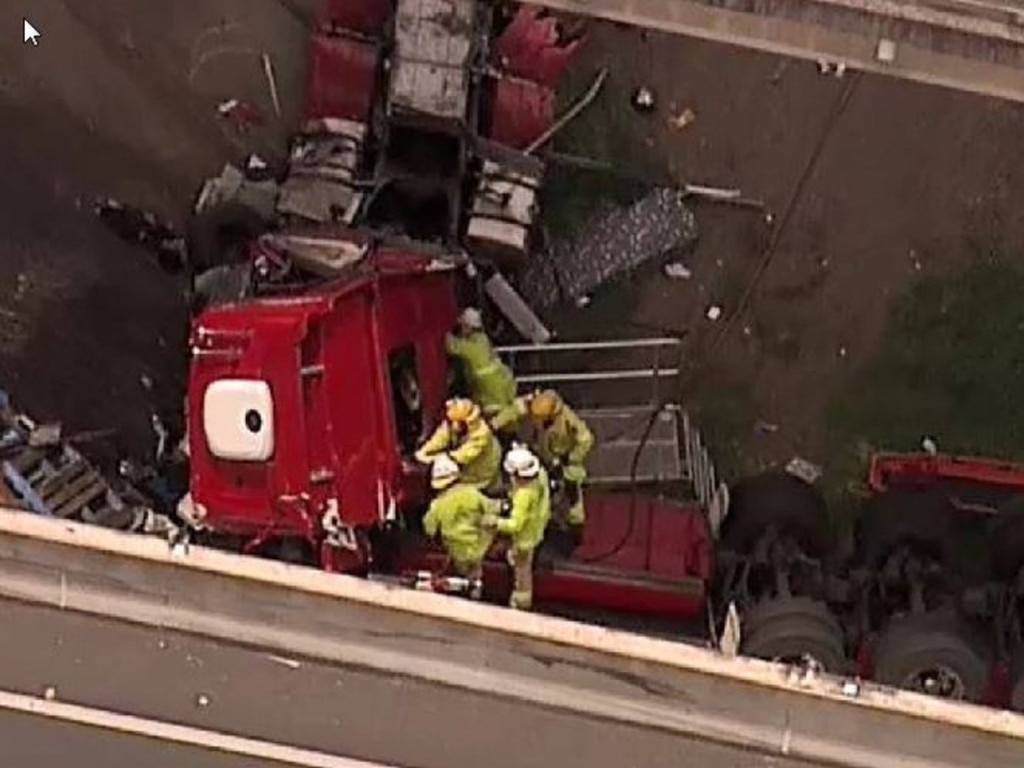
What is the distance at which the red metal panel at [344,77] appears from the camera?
12.3 metres

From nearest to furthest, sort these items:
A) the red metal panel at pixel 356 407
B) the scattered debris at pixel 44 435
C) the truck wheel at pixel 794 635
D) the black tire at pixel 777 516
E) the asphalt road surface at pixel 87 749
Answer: the asphalt road surface at pixel 87 749 < the red metal panel at pixel 356 407 < the truck wheel at pixel 794 635 < the black tire at pixel 777 516 < the scattered debris at pixel 44 435

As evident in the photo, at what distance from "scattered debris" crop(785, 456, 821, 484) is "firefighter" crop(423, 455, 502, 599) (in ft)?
8.10

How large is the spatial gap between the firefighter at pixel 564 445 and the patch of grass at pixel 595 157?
5.47ft

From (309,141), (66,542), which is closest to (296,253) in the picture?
(309,141)

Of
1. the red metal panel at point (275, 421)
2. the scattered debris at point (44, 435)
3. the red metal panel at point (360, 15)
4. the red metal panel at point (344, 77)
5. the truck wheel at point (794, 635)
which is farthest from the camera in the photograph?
the red metal panel at point (360, 15)

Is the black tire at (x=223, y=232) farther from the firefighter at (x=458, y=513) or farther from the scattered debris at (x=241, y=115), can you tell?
the firefighter at (x=458, y=513)

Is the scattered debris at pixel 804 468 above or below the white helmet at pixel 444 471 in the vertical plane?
above

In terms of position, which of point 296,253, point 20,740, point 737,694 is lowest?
point 20,740

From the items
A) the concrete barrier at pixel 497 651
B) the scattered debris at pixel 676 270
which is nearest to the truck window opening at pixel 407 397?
the scattered debris at pixel 676 270

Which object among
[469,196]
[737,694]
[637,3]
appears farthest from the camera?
[469,196]

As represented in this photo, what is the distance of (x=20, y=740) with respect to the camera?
29.5 feet

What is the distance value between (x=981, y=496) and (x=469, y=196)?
333 centimetres

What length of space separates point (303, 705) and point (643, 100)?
209 inches

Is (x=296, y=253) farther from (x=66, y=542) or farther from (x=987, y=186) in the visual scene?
(x=987, y=186)
